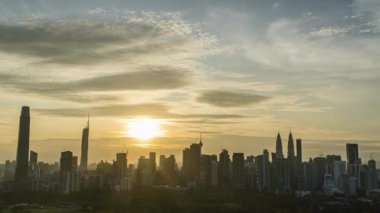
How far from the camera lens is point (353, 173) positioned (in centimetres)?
18925

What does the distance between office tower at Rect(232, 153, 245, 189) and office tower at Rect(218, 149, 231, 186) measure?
2.23m

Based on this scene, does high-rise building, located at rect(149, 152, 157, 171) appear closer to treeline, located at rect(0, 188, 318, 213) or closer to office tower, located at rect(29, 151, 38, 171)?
office tower, located at rect(29, 151, 38, 171)

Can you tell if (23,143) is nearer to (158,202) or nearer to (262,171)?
(262,171)

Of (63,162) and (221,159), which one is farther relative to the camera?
(221,159)

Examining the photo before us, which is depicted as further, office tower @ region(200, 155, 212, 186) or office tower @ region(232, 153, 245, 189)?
office tower @ region(232, 153, 245, 189)

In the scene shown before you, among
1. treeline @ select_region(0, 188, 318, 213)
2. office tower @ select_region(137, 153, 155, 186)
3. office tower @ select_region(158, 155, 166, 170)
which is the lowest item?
treeline @ select_region(0, 188, 318, 213)

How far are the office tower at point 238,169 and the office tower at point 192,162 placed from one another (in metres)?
12.9

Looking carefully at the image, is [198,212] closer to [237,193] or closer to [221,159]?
[237,193]

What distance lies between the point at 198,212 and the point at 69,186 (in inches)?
2913

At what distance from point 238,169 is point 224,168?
204 inches

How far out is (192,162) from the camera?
173000 mm

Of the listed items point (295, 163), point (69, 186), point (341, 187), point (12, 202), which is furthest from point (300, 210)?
point (295, 163)

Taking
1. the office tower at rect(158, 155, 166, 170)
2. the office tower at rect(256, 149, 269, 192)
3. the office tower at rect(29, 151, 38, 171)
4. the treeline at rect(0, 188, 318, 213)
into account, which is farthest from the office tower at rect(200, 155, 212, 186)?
the office tower at rect(29, 151, 38, 171)

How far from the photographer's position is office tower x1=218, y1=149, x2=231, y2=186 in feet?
527
